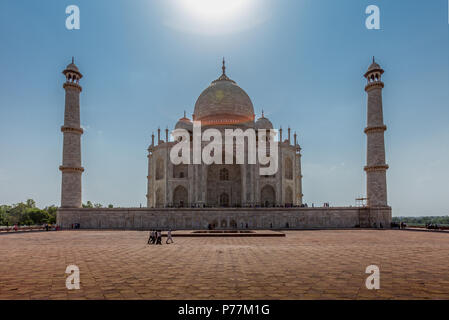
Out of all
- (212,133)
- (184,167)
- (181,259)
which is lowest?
(181,259)

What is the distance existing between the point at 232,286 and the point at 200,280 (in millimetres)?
830

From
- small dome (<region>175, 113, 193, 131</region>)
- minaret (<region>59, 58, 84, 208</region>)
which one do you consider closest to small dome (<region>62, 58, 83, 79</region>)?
minaret (<region>59, 58, 84, 208</region>)

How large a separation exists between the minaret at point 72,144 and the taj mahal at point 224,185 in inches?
3.2

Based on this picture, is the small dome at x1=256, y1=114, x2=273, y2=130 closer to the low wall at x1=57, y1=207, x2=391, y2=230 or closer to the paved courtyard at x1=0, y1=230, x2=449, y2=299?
the low wall at x1=57, y1=207, x2=391, y2=230

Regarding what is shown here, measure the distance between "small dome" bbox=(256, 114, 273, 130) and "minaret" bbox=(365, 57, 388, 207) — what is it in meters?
10.9

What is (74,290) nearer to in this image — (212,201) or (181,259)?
(181,259)

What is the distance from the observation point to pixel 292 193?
121ft

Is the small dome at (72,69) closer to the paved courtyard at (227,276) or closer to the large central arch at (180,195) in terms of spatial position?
the large central arch at (180,195)

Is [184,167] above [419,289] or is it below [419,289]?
above

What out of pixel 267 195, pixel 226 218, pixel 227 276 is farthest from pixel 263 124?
pixel 227 276
